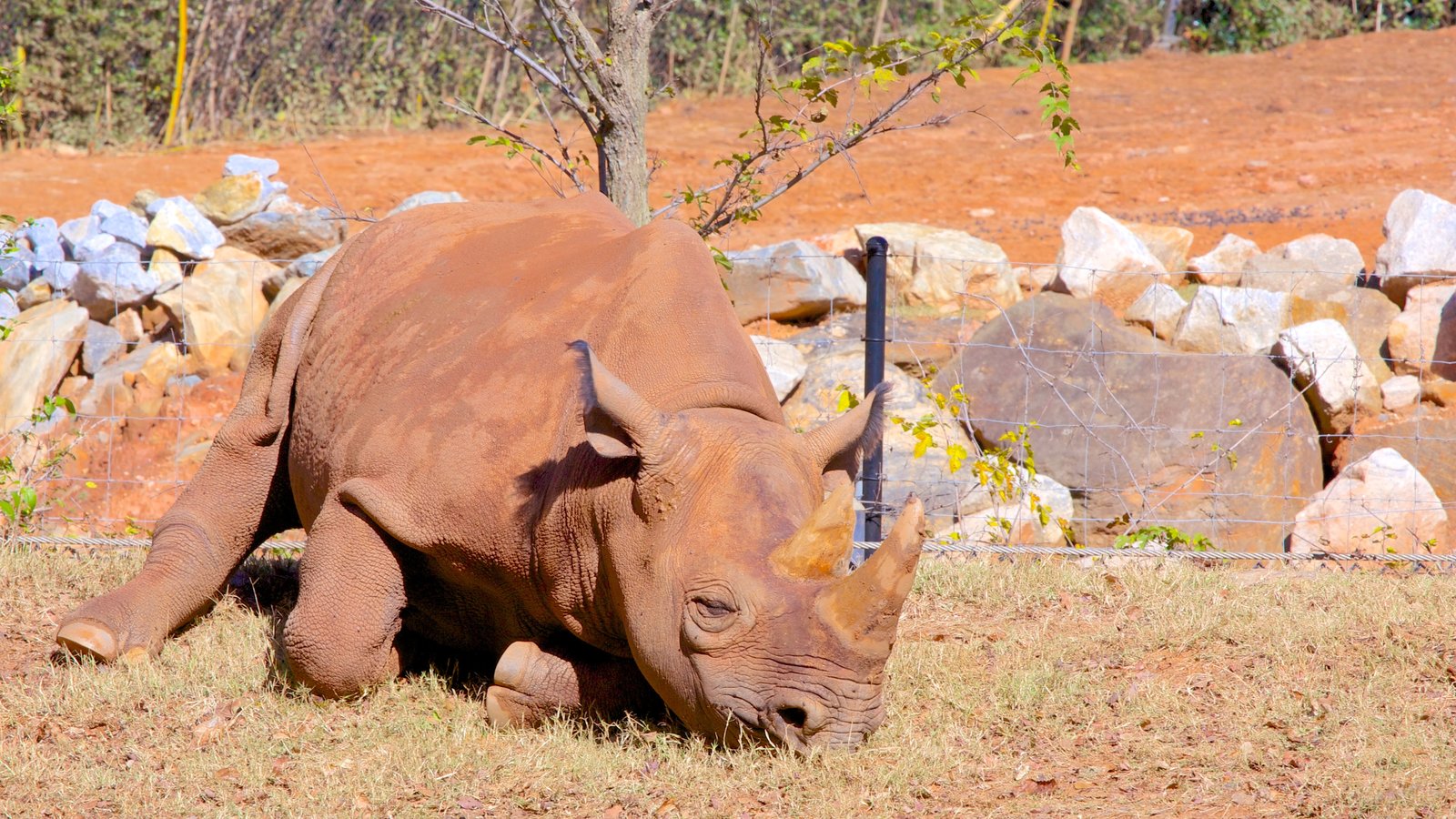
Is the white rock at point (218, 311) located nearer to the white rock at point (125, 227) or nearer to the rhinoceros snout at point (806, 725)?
the white rock at point (125, 227)

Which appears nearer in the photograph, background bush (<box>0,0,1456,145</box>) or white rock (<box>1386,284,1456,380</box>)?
white rock (<box>1386,284,1456,380</box>)

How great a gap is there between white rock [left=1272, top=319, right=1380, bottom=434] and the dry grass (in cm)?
310

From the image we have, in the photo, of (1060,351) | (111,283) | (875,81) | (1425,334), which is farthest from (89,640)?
(1425,334)

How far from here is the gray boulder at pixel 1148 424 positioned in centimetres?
836

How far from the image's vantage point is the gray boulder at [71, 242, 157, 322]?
10242mm

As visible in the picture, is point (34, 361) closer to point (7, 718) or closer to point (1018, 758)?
point (7, 718)

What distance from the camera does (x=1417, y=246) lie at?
32.9 ft

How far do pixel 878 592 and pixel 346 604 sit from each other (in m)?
1.85

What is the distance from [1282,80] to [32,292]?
16634mm

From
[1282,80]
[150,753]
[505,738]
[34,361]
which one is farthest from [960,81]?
[1282,80]

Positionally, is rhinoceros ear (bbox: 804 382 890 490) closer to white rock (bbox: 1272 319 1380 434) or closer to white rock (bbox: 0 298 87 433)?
white rock (bbox: 1272 319 1380 434)

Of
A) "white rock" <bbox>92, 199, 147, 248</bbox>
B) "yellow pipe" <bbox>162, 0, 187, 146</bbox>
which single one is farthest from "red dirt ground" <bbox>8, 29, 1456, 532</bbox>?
"white rock" <bbox>92, 199, 147, 248</bbox>

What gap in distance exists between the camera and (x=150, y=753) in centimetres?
449

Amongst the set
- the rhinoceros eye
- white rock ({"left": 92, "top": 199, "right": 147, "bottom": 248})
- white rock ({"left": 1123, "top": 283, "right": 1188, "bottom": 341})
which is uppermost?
the rhinoceros eye
